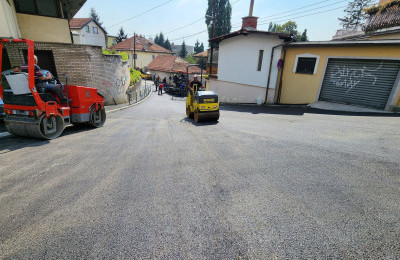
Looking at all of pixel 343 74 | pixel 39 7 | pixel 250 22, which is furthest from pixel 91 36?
pixel 343 74

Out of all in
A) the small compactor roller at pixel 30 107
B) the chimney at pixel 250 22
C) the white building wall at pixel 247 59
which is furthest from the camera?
the chimney at pixel 250 22

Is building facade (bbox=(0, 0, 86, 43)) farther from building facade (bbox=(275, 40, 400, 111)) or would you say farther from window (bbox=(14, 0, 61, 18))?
building facade (bbox=(275, 40, 400, 111))

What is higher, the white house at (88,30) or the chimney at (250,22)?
the white house at (88,30)

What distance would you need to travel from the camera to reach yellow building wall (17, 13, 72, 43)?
11.6 m

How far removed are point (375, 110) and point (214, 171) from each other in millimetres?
11512

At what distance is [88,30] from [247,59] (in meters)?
45.2

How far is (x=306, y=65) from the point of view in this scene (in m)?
13.8

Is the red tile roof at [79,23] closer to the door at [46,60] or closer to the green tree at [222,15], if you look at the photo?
the green tree at [222,15]

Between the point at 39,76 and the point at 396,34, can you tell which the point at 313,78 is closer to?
the point at 396,34

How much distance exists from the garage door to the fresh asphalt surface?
6.98 metres

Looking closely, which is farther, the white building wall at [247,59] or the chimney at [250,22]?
the chimney at [250,22]

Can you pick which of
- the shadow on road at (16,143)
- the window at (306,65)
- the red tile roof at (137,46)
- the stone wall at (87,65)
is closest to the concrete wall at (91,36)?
the red tile roof at (137,46)

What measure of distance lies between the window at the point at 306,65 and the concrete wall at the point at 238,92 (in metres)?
2.43

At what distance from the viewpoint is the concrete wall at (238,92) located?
16.4m
